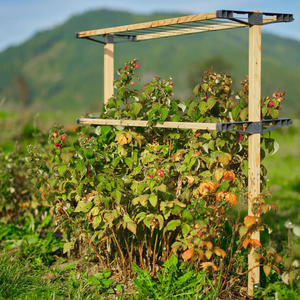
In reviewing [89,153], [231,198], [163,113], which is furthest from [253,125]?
[89,153]

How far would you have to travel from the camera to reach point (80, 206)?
2.45 meters

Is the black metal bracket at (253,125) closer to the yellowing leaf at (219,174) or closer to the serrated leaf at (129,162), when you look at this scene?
the yellowing leaf at (219,174)

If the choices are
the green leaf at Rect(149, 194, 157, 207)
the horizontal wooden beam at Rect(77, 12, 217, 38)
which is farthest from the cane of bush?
the horizontal wooden beam at Rect(77, 12, 217, 38)

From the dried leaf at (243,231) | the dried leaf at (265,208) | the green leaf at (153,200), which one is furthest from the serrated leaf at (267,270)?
the green leaf at (153,200)

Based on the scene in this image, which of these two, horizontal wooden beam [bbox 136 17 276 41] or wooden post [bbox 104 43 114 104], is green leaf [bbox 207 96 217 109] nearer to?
horizontal wooden beam [bbox 136 17 276 41]

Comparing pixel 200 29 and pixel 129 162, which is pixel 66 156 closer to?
pixel 129 162

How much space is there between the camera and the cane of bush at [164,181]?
7.45ft

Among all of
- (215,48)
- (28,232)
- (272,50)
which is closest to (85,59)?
(215,48)

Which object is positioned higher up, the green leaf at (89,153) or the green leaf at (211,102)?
the green leaf at (211,102)

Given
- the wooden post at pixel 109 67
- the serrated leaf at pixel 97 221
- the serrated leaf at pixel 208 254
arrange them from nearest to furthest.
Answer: the serrated leaf at pixel 208 254 < the serrated leaf at pixel 97 221 < the wooden post at pixel 109 67

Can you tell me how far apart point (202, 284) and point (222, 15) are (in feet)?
5.49

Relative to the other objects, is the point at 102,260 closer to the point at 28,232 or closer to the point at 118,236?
the point at 118,236

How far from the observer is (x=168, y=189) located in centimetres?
252

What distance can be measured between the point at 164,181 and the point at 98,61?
66.9 m
